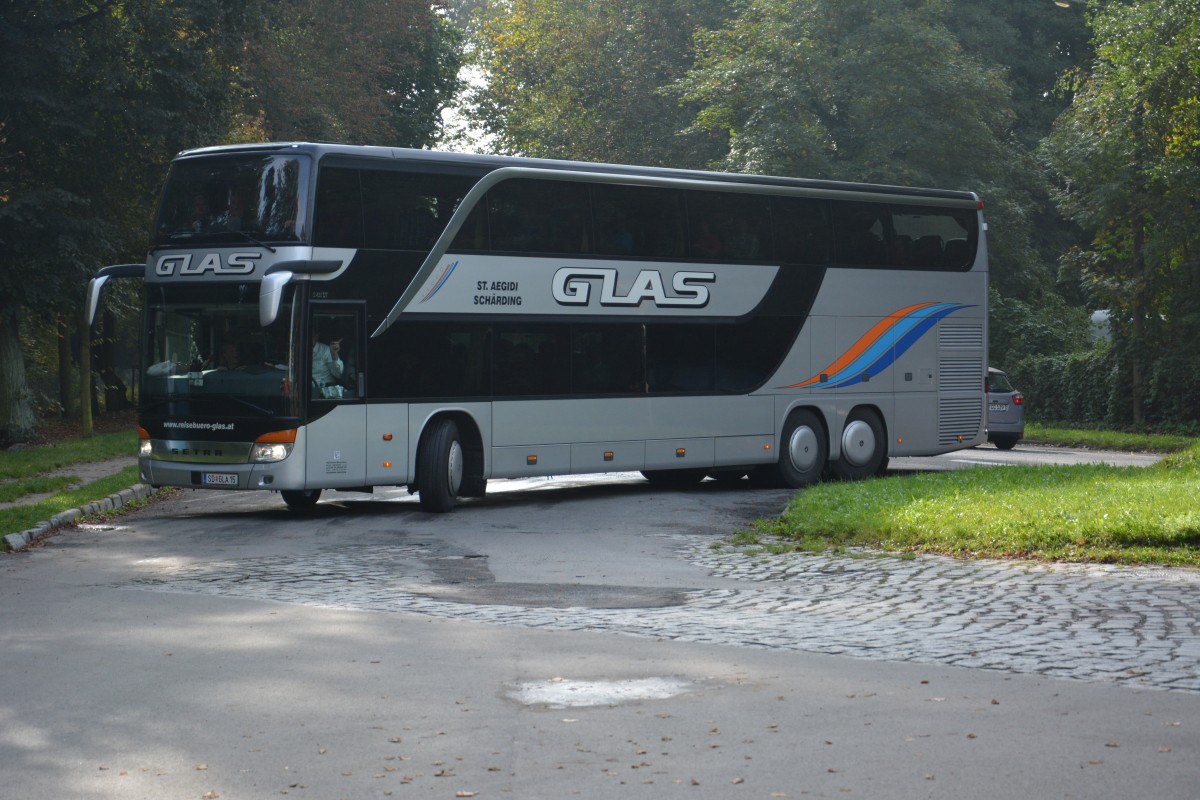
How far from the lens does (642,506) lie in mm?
19250

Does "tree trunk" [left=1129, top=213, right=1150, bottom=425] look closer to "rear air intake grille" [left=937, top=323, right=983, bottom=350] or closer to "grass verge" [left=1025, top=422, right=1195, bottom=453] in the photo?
"grass verge" [left=1025, top=422, right=1195, bottom=453]

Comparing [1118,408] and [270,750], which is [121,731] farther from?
[1118,408]

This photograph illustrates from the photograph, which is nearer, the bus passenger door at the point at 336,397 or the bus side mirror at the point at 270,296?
the bus side mirror at the point at 270,296

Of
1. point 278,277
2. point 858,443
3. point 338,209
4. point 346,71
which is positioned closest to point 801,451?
point 858,443

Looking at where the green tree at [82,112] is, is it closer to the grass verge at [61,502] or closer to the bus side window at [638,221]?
the grass verge at [61,502]

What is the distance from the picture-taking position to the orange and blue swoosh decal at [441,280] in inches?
725

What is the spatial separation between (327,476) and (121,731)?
1015 cm

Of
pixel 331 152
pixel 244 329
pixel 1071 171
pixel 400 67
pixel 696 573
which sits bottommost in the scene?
pixel 696 573

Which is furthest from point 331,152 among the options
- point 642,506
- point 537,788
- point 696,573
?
point 537,788

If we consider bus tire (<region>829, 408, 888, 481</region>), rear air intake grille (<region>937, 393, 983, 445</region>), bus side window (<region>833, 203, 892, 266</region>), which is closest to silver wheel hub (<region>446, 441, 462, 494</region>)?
bus tire (<region>829, 408, 888, 481</region>)

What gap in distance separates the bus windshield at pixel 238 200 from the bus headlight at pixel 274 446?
2.15 metres

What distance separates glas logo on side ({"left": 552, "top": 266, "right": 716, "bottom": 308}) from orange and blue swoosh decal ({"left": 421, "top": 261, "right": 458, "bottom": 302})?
5.33ft

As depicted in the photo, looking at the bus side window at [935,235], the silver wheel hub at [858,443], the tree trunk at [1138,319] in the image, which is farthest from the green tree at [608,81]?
the silver wheel hub at [858,443]

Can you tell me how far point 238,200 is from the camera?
17438 mm
